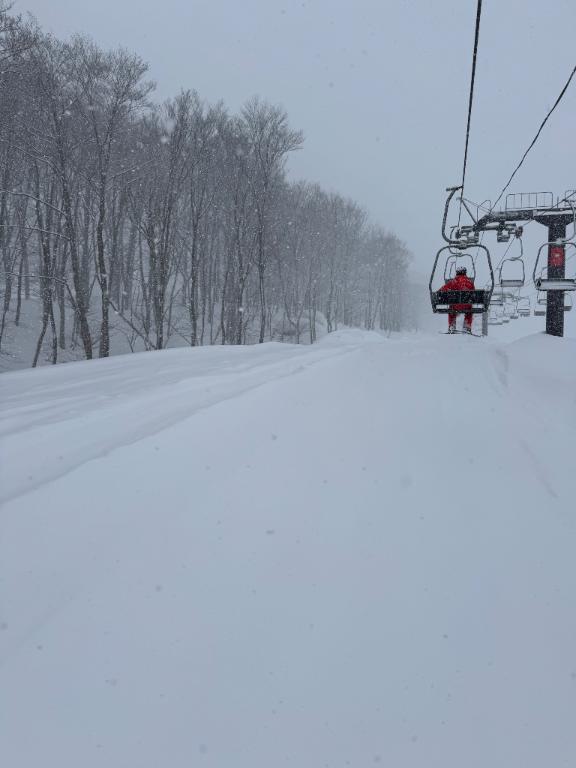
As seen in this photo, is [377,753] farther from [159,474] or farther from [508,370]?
[508,370]

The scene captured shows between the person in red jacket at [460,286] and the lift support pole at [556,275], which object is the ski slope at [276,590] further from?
the lift support pole at [556,275]

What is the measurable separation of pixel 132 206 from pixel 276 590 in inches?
841

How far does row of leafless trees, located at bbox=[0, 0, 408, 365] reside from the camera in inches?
614

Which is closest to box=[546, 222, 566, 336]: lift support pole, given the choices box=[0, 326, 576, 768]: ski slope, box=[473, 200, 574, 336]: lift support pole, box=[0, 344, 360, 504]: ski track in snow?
box=[473, 200, 574, 336]: lift support pole

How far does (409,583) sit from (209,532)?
49.6 inches

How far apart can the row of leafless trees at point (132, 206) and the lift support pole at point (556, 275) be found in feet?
40.8

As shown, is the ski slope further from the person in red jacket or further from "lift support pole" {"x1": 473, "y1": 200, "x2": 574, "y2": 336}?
"lift support pole" {"x1": 473, "y1": 200, "x2": 574, "y2": 336}

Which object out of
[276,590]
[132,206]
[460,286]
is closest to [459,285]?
[460,286]

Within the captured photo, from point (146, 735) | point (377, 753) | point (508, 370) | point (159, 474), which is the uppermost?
point (508, 370)

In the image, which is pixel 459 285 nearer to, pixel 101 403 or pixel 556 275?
pixel 556 275

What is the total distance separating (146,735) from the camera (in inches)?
71.3

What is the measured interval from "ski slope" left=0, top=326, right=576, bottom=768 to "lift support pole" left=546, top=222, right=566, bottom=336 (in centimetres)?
1113

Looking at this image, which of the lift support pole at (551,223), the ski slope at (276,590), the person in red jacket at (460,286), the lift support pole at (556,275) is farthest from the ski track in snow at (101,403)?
the lift support pole at (551,223)

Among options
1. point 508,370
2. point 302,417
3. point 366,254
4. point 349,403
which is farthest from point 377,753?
point 366,254
